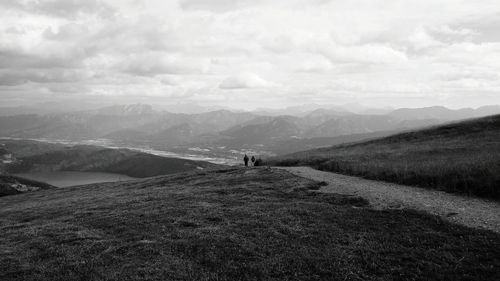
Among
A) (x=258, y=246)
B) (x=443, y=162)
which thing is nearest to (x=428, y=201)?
(x=443, y=162)

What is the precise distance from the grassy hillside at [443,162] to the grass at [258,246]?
10.6m

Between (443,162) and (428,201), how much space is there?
14.7 meters

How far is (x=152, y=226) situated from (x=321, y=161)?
4023 centimetres

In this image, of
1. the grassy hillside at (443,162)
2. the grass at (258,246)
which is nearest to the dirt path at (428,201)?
the grass at (258,246)

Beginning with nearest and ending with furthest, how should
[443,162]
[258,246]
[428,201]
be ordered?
[258,246] → [428,201] → [443,162]

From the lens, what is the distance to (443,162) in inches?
1539

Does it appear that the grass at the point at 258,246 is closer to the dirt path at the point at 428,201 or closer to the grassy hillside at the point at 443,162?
the dirt path at the point at 428,201

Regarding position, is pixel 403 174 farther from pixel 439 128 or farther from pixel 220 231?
pixel 439 128

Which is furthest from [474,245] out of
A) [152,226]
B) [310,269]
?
[152,226]

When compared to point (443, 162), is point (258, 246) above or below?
below

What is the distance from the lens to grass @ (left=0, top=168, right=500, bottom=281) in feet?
51.7

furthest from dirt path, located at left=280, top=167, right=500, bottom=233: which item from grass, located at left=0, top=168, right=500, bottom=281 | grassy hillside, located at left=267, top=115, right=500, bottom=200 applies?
grassy hillside, located at left=267, top=115, right=500, bottom=200

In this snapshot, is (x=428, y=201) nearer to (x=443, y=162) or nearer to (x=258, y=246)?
(x=443, y=162)

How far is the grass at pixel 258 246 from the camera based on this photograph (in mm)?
15758
